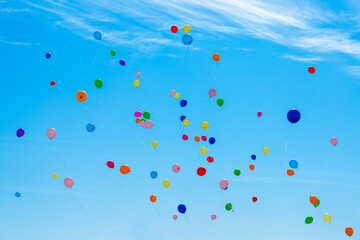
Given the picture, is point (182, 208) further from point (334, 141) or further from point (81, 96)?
point (334, 141)

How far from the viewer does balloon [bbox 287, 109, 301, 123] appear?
386 inches

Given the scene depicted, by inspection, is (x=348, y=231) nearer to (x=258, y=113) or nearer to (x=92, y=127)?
(x=258, y=113)

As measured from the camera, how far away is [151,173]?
10.9 metres

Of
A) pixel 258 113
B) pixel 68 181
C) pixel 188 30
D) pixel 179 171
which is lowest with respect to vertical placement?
pixel 68 181

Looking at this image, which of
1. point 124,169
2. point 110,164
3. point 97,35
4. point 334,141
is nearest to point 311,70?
point 334,141

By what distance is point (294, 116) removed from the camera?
9812 millimetres

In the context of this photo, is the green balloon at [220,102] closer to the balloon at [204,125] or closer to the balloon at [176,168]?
the balloon at [204,125]

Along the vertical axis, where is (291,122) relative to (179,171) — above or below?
above

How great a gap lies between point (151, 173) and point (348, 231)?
16.0ft

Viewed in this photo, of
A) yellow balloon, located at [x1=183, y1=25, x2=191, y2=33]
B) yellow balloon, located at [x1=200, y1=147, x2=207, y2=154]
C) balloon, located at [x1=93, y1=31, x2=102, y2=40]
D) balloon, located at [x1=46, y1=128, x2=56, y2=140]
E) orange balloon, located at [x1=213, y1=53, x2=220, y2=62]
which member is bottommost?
balloon, located at [x1=46, y1=128, x2=56, y2=140]

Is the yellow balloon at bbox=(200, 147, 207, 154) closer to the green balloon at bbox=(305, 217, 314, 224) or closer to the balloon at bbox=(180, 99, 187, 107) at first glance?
the balloon at bbox=(180, 99, 187, 107)

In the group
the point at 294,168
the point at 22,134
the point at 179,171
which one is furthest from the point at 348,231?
the point at 22,134

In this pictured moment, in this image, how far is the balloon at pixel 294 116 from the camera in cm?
981

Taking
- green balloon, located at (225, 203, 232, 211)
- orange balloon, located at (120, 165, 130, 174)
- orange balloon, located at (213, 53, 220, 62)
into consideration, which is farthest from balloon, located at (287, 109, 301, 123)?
orange balloon, located at (120, 165, 130, 174)
